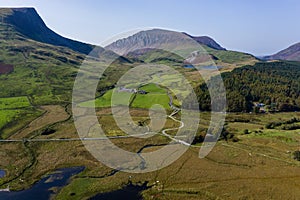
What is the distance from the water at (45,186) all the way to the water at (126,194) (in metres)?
7.24

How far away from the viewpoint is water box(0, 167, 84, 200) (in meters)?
40.1

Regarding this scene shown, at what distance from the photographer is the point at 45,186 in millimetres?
43219

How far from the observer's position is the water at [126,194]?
129 feet

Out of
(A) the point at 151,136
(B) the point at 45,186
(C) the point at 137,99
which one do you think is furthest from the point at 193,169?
(C) the point at 137,99

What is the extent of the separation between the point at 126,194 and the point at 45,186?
497 inches

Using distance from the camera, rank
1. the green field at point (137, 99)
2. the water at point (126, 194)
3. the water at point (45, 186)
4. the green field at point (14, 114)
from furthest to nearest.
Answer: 1. the green field at point (137, 99)
2. the green field at point (14, 114)
3. the water at point (45, 186)
4. the water at point (126, 194)

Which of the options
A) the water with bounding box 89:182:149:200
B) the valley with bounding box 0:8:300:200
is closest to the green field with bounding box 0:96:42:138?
the valley with bounding box 0:8:300:200

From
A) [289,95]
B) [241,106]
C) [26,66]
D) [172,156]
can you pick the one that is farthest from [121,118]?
[26,66]

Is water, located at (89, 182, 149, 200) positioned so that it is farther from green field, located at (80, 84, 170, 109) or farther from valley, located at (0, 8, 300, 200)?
green field, located at (80, 84, 170, 109)

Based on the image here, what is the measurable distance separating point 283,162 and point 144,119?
38164 mm

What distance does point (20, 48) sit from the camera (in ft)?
561

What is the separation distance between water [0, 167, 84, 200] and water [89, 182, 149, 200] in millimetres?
7244

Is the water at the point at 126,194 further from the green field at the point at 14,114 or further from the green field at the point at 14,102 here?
the green field at the point at 14,102

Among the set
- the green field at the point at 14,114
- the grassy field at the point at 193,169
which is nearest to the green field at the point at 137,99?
the green field at the point at 14,114
